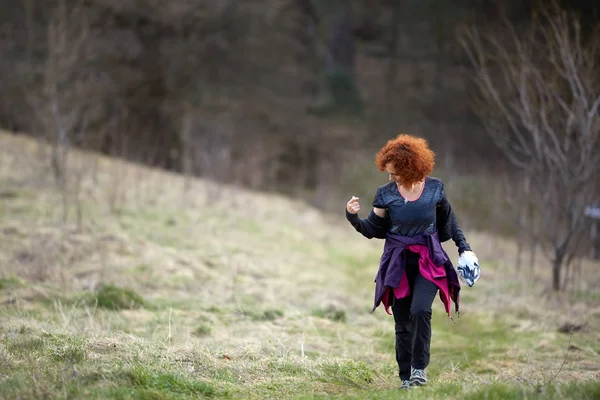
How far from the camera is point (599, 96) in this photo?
8578 millimetres

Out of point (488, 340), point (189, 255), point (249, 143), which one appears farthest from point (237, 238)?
point (249, 143)

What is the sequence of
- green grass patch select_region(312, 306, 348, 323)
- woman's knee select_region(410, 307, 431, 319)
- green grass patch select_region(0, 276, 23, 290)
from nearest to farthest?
woman's knee select_region(410, 307, 431, 319) → green grass patch select_region(0, 276, 23, 290) → green grass patch select_region(312, 306, 348, 323)

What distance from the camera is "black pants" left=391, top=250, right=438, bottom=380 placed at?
4.36 meters

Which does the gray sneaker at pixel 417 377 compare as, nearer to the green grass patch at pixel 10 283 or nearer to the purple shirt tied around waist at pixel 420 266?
the purple shirt tied around waist at pixel 420 266

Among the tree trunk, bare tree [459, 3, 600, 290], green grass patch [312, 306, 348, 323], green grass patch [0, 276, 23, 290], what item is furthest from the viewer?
the tree trunk

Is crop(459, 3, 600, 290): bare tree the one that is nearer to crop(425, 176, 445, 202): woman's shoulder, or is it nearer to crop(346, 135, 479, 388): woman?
crop(425, 176, 445, 202): woman's shoulder

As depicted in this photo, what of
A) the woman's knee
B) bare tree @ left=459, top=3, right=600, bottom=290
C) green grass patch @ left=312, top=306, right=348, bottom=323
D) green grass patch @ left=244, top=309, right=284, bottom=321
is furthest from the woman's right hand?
bare tree @ left=459, top=3, right=600, bottom=290

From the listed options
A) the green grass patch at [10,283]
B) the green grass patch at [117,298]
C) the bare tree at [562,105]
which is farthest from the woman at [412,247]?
the bare tree at [562,105]

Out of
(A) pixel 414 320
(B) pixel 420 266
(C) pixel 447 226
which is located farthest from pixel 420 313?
(C) pixel 447 226

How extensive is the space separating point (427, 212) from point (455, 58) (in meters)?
22.4

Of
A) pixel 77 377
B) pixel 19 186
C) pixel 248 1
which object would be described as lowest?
pixel 77 377

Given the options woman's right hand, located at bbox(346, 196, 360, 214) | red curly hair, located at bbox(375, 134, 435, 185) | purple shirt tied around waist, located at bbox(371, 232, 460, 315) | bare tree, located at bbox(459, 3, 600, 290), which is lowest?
purple shirt tied around waist, located at bbox(371, 232, 460, 315)

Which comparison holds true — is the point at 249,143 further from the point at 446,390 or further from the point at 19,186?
the point at 446,390

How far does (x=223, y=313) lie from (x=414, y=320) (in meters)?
3.12
